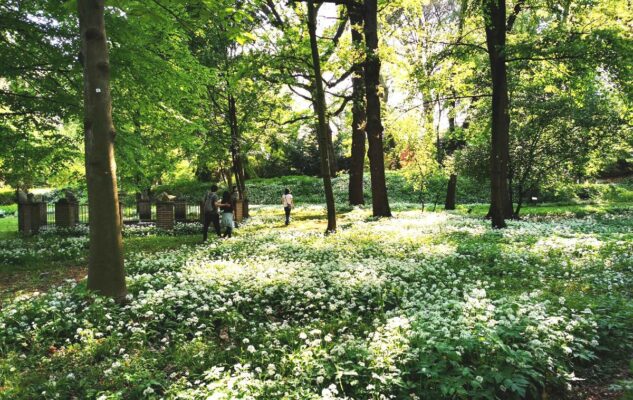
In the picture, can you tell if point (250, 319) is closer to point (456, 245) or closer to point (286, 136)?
point (456, 245)

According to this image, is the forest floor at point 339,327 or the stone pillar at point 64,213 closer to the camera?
the forest floor at point 339,327

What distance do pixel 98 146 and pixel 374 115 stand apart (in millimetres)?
14040

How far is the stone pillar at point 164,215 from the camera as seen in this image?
66.9 ft

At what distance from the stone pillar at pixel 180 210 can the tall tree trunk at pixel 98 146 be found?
16.3m

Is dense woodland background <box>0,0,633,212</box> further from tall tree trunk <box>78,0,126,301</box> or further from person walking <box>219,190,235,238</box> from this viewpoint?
person walking <box>219,190,235,238</box>

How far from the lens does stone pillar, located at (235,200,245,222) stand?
22.3 m

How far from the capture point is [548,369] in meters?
4.74

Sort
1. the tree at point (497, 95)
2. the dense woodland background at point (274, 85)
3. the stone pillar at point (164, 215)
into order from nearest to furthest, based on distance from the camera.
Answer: the dense woodland background at point (274, 85)
the tree at point (497, 95)
the stone pillar at point (164, 215)

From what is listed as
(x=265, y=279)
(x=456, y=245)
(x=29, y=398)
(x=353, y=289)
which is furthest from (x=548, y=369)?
(x=456, y=245)

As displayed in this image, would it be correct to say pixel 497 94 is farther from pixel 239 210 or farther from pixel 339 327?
pixel 239 210

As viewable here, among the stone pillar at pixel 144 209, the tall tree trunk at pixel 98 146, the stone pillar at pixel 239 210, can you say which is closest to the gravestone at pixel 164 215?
the stone pillar at pixel 239 210

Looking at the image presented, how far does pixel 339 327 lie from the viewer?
6.29 m

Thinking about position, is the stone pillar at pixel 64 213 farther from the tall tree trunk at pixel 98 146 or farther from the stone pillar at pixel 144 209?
the tall tree trunk at pixel 98 146

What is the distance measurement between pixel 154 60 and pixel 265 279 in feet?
25.8
